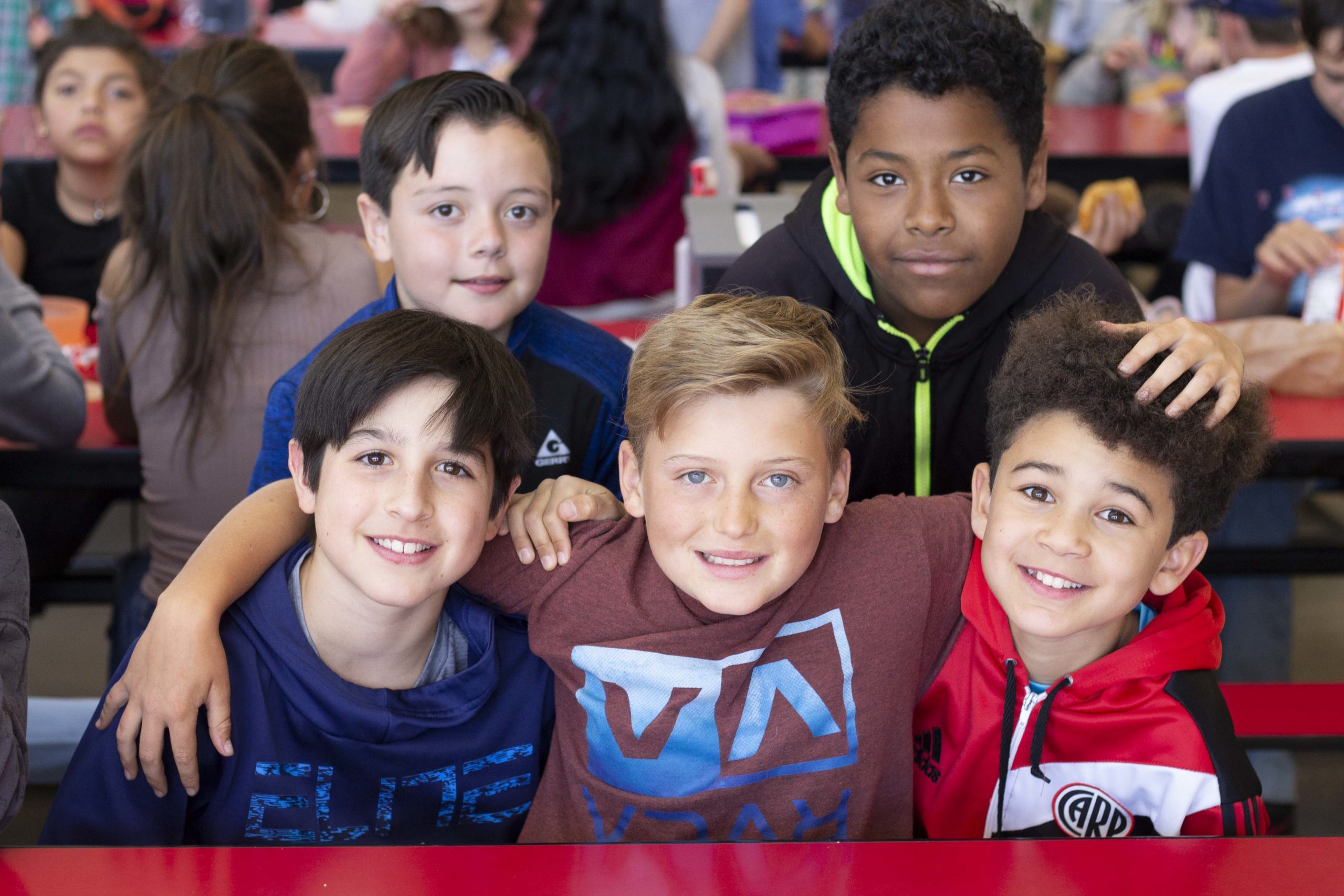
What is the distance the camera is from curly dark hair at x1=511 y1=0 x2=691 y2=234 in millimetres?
2895

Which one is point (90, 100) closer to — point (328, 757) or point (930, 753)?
point (328, 757)

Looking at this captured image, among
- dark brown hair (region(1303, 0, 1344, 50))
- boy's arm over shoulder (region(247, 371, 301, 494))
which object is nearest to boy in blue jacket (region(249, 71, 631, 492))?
boy's arm over shoulder (region(247, 371, 301, 494))

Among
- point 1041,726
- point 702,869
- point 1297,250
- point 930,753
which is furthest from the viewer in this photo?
point 1297,250

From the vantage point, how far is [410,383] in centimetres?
142

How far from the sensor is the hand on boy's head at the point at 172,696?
4.33 ft

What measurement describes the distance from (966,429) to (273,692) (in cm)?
102

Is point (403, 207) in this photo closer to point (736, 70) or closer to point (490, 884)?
point (490, 884)

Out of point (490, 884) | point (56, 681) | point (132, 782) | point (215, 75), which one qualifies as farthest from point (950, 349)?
point (56, 681)

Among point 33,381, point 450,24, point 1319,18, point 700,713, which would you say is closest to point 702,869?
point 700,713

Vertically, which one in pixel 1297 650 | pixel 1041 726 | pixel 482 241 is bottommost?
pixel 1297 650

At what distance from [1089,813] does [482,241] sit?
1.05 meters

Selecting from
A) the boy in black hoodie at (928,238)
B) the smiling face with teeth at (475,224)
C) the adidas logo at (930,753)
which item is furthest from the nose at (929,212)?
the adidas logo at (930,753)

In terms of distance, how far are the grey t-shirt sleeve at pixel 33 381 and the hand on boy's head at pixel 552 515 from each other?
828 millimetres

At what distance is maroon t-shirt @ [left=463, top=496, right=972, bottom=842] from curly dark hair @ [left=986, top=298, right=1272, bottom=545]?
232mm
